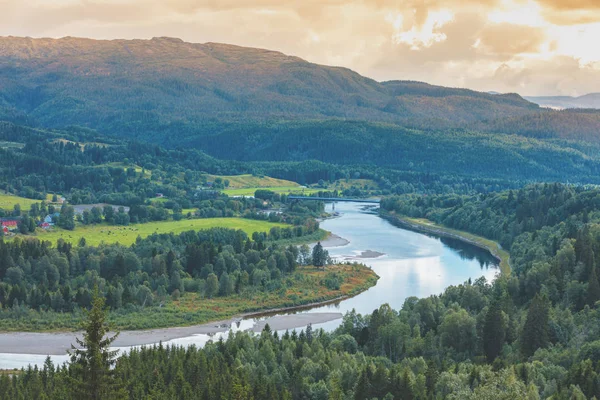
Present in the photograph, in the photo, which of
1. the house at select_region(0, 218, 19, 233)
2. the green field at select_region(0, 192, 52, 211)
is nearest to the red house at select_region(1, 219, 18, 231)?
the house at select_region(0, 218, 19, 233)

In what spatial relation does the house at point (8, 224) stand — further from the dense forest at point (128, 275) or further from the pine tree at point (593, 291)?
the pine tree at point (593, 291)

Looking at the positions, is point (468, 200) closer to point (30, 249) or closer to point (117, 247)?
point (117, 247)

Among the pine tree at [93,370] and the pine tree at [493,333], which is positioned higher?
the pine tree at [93,370]

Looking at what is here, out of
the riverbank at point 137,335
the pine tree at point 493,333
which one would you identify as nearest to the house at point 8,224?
the riverbank at point 137,335

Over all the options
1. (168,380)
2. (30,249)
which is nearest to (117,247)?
(30,249)

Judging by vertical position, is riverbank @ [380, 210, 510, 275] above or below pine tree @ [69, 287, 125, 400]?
below

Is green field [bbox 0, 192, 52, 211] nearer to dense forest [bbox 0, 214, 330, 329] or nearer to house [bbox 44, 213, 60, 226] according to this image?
house [bbox 44, 213, 60, 226]

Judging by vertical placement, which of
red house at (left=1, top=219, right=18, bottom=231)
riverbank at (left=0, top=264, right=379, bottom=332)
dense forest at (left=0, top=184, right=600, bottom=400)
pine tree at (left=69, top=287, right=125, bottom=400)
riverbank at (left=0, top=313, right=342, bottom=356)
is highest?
pine tree at (left=69, top=287, right=125, bottom=400)
